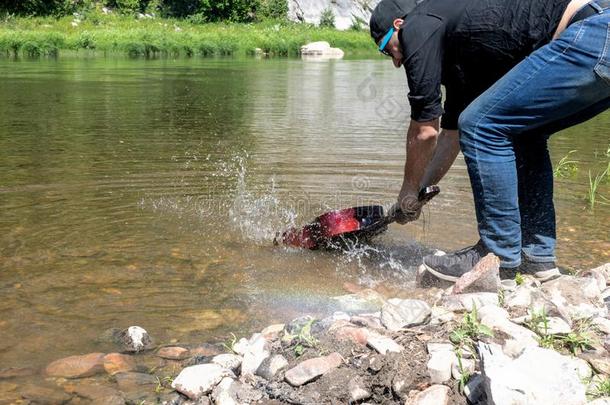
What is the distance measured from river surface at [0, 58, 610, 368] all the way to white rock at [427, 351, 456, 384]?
1.21m

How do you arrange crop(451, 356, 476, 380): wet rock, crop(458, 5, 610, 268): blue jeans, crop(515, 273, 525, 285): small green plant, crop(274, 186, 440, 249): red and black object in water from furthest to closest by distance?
1. crop(274, 186, 440, 249): red and black object in water
2. crop(515, 273, 525, 285): small green plant
3. crop(458, 5, 610, 268): blue jeans
4. crop(451, 356, 476, 380): wet rock

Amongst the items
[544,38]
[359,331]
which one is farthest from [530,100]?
[359,331]

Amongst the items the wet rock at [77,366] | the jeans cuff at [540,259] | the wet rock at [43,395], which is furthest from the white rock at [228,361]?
the jeans cuff at [540,259]

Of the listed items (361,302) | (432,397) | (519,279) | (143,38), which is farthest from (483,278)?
(143,38)

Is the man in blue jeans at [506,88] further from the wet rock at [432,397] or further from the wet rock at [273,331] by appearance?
the wet rock at [432,397]

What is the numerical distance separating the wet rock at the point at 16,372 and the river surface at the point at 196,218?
6 centimetres

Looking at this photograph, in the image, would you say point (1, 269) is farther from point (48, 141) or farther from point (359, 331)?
point (48, 141)

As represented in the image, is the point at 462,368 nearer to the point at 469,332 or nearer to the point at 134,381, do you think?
the point at 469,332

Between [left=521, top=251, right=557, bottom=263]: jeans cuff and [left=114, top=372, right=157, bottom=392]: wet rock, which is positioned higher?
[left=521, top=251, right=557, bottom=263]: jeans cuff

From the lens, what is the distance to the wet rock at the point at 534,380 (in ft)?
7.13


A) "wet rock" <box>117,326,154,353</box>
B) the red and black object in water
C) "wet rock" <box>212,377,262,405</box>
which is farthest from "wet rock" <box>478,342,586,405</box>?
the red and black object in water

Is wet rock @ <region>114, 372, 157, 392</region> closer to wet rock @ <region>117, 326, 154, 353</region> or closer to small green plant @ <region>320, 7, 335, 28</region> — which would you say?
wet rock @ <region>117, 326, 154, 353</region>

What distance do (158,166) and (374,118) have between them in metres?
5.19

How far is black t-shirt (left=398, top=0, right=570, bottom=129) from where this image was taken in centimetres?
321
